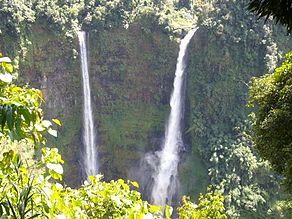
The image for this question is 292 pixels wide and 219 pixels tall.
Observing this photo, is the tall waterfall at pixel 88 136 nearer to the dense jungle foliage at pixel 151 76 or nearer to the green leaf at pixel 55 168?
the dense jungle foliage at pixel 151 76

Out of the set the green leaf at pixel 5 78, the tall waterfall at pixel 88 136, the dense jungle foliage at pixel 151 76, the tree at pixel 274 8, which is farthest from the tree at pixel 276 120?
the tall waterfall at pixel 88 136

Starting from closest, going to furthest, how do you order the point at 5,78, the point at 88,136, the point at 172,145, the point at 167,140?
the point at 5,78, the point at 88,136, the point at 172,145, the point at 167,140

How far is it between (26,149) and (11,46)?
17.6 feet

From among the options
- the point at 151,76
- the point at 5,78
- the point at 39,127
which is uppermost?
the point at 151,76

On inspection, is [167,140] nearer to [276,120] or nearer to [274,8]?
[276,120]

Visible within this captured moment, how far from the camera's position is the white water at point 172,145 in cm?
2317


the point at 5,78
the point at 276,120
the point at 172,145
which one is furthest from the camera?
the point at 172,145

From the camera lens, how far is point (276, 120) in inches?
258

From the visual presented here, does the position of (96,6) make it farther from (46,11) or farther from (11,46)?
(11,46)

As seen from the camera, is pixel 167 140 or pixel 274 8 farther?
pixel 167 140

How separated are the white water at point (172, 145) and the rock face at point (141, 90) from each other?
39cm

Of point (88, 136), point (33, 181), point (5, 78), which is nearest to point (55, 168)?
point (33, 181)

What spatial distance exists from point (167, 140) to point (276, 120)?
17.5 meters

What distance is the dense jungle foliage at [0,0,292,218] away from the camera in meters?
20.6
